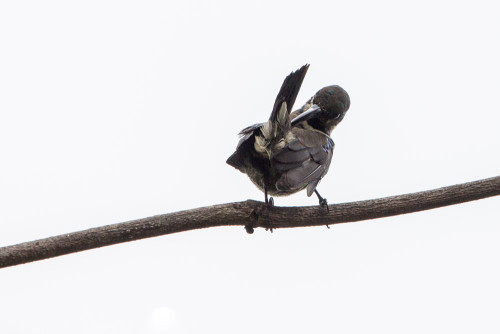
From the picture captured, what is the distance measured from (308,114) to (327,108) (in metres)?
0.24

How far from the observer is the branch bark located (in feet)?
12.3

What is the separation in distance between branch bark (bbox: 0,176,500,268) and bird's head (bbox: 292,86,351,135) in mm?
2008

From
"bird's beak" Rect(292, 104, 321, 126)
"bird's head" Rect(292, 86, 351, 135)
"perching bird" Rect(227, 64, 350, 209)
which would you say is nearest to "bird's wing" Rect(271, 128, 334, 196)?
"perching bird" Rect(227, 64, 350, 209)

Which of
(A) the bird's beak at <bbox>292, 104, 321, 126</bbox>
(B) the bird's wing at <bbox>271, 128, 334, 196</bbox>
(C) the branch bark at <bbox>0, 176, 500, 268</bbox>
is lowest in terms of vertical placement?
(C) the branch bark at <bbox>0, 176, 500, 268</bbox>

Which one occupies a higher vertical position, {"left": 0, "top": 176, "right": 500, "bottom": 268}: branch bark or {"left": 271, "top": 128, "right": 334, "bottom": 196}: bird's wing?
{"left": 271, "top": 128, "right": 334, "bottom": 196}: bird's wing

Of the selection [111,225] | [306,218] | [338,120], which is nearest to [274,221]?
[306,218]

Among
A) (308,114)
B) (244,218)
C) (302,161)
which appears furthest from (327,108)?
(244,218)

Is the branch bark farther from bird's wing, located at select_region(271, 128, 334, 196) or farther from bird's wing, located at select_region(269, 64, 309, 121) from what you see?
bird's wing, located at select_region(269, 64, 309, 121)

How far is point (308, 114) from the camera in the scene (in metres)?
6.72

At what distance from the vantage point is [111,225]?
3.86m

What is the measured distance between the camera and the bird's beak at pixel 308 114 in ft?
21.8

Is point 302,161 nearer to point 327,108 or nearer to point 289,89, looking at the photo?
point 289,89

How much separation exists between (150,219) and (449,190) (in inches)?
67.5

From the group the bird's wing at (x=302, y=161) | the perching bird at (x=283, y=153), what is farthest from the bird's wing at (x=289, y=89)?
the bird's wing at (x=302, y=161)
